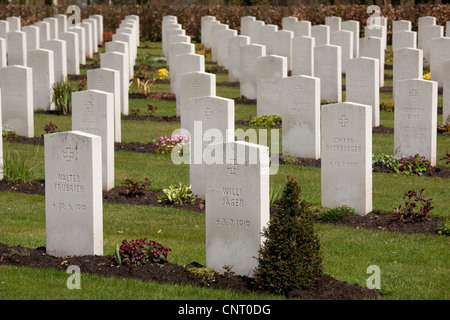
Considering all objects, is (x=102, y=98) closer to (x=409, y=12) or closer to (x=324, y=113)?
(x=324, y=113)

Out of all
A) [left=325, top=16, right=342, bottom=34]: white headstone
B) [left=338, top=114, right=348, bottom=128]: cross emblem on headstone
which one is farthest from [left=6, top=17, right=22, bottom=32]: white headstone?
[left=338, top=114, right=348, bottom=128]: cross emblem on headstone

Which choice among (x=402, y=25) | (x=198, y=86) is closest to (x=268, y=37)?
(x=402, y=25)

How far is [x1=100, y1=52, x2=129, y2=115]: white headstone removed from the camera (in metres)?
20.2

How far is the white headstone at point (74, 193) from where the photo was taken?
9.84 m

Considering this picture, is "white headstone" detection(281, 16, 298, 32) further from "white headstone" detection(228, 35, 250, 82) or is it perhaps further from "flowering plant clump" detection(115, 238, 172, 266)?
"flowering plant clump" detection(115, 238, 172, 266)

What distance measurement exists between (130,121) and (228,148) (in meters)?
10.6

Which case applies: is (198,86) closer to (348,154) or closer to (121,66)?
(348,154)

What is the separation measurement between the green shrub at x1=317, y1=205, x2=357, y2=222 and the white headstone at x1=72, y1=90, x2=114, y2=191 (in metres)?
3.44

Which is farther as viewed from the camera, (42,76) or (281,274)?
(42,76)

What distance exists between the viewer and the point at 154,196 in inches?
528

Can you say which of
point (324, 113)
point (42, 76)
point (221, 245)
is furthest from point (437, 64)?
point (221, 245)

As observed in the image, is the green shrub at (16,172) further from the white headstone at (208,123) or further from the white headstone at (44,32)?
the white headstone at (44,32)

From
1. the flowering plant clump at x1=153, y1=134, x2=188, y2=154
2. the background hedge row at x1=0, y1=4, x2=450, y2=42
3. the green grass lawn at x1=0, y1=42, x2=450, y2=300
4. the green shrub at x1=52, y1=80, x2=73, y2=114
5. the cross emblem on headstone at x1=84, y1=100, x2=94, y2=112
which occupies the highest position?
the background hedge row at x1=0, y1=4, x2=450, y2=42
